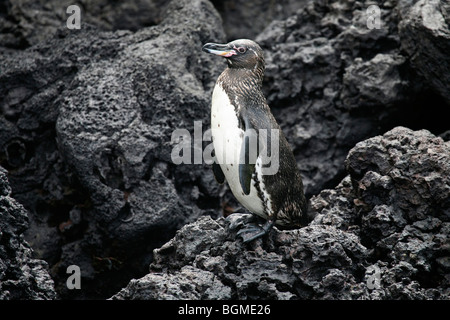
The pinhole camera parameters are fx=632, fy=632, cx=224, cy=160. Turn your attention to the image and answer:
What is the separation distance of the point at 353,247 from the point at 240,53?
208 centimetres

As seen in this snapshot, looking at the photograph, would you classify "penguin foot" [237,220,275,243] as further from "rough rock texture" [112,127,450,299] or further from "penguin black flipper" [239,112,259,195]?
"penguin black flipper" [239,112,259,195]

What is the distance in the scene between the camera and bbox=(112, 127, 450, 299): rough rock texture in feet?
16.1

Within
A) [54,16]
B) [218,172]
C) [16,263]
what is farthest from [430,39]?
[54,16]

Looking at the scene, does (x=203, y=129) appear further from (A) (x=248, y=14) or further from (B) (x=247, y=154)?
(A) (x=248, y=14)

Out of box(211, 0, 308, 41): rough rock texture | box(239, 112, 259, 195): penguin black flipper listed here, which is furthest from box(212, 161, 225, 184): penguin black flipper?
box(211, 0, 308, 41): rough rock texture

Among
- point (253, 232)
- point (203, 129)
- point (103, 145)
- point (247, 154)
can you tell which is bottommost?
point (253, 232)

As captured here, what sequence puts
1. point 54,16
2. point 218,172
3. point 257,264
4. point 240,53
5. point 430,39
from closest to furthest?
point 257,264, point 240,53, point 218,172, point 430,39, point 54,16

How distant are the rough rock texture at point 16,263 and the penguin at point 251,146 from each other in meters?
1.75

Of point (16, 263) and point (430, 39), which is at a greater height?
point (430, 39)

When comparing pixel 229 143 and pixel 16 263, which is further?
pixel 229 143

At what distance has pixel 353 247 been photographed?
5289mm

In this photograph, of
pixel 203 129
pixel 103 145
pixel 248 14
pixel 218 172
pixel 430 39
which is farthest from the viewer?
pixel 248 14

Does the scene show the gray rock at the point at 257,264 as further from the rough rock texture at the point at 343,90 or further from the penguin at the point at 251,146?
the rough rock texture at the point at 343,90
